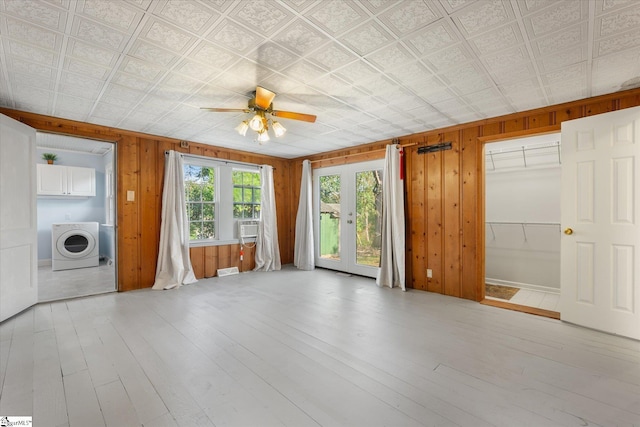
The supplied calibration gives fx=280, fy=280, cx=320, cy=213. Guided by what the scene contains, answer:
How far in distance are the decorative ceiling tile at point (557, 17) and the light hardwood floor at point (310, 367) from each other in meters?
2.35

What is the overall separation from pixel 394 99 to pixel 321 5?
5.07 ft

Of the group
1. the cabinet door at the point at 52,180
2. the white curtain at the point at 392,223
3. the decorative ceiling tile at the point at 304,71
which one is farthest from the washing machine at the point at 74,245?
the decorative ceiling tile at the point at 304,71

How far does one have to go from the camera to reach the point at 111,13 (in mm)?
1688

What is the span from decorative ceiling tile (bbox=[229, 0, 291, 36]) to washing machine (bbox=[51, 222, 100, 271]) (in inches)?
255

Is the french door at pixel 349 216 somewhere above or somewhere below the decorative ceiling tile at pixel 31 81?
→ below

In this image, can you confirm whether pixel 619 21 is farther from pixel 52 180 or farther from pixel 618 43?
pixel 52 180

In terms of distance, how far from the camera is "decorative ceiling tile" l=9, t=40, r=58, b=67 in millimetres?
2006

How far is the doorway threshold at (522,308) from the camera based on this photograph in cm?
318

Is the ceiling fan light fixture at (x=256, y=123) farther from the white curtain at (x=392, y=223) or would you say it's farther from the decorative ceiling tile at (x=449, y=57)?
the white curtain at (x=392, y=223)

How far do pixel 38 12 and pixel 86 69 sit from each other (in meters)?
0.73

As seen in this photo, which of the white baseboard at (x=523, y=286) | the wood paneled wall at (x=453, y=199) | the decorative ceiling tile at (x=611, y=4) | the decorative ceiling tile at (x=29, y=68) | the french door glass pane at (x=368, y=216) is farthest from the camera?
the french door glass pane at (x=368, y=216)

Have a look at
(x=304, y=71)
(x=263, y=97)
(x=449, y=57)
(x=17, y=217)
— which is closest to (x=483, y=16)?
(x=449, y=57)

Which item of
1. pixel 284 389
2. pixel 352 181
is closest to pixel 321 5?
pixel 284 389

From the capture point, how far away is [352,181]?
17.1ft
